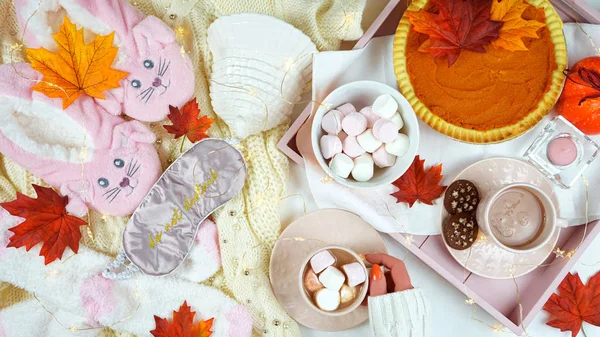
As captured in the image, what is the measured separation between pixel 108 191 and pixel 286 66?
0.40 m

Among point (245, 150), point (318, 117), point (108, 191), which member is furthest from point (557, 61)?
point (108, 191)

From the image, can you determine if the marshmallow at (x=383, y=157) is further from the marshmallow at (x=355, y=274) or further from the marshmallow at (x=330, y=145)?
the marshmallow at (x=355, y=274)

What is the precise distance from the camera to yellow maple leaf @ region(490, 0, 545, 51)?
85 cm

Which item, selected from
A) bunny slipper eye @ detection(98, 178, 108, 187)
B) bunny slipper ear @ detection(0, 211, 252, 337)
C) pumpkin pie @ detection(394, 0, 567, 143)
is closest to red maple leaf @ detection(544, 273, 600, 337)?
pumpkin pie @ detection(394, 0, 567, 143)

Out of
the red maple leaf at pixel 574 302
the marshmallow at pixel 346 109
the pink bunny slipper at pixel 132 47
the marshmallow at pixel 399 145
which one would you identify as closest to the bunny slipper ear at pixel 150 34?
the pink bunny slipper at pixel 132 47

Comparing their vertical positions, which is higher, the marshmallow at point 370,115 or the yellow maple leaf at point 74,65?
Result: the marshmallow at point 370,115

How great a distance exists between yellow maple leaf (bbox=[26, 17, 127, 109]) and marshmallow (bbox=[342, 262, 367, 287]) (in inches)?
20.9

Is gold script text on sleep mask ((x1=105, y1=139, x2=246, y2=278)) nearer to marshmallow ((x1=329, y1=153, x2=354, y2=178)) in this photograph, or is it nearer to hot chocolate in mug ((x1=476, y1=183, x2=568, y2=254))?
marshmallow ((x1=329, y1=153, x2=354, y2=178))

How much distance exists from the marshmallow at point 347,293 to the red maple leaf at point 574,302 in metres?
0.38

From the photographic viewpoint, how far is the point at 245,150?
3.26ft

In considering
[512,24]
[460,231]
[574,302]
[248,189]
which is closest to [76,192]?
[248,189]

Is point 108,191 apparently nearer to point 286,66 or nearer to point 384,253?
point 286,66

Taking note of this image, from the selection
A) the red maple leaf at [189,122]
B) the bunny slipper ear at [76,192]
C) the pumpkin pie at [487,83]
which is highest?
the pumpkin pie at [487,83]

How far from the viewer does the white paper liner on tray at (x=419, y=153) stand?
36.9 inches
